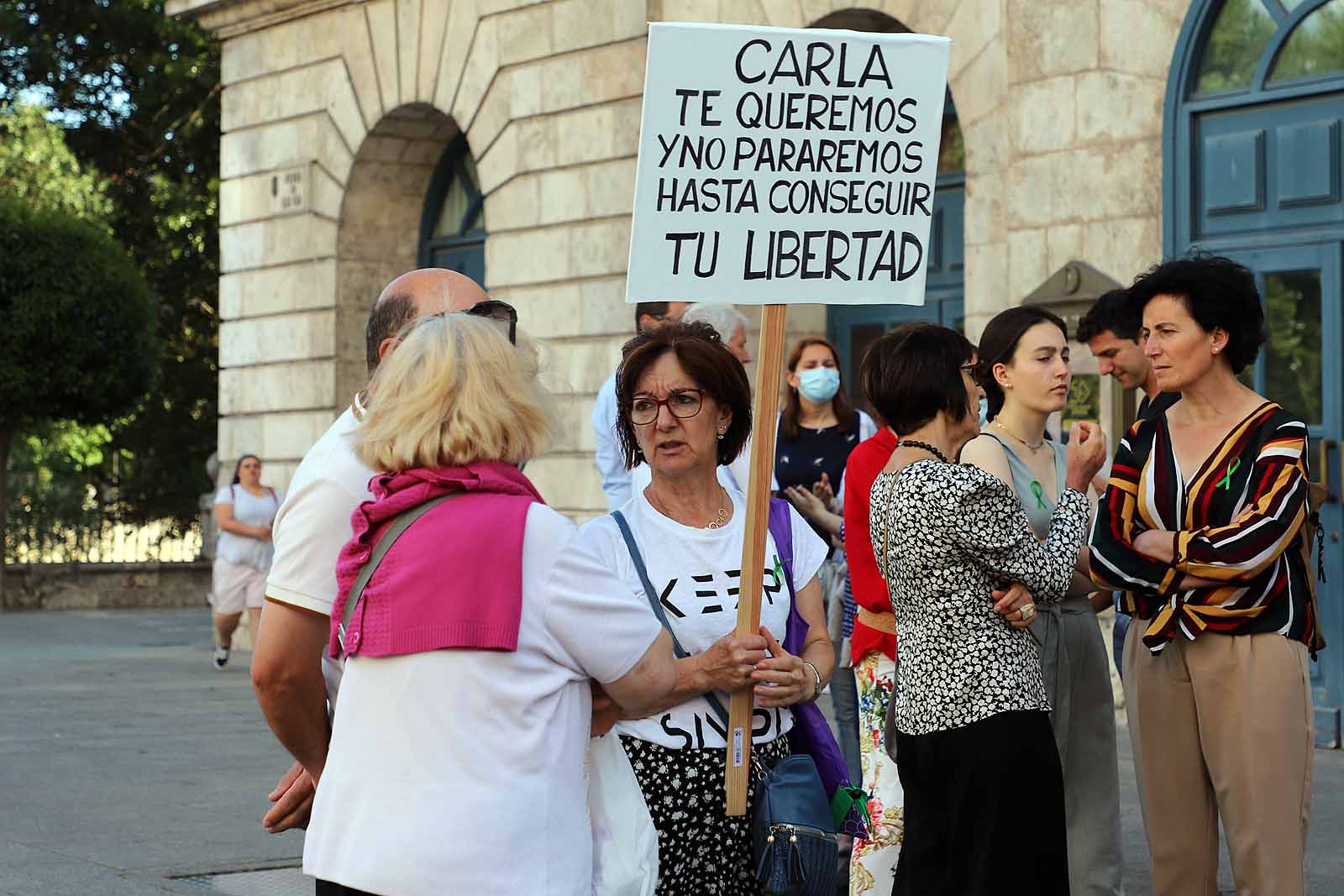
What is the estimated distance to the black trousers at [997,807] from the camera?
15.2ft

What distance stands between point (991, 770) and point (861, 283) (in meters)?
1.20

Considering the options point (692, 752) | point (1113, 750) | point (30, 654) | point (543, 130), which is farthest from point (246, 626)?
point (692, 752)

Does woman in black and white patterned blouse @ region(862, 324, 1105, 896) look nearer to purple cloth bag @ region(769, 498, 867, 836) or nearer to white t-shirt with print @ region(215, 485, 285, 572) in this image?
purple cloth bag @ region(769, 498, 867, 836)

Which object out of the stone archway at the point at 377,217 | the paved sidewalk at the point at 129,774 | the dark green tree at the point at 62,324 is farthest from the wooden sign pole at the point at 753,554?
the dark green tree at the point at 62,324

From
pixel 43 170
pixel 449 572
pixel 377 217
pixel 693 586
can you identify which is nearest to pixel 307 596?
pixel 449 572

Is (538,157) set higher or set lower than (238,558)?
higher

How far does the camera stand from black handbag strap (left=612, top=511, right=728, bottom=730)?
4.07 meters

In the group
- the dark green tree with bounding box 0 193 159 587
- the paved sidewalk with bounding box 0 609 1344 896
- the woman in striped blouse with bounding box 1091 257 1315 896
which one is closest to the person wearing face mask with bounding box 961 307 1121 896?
the woman in striped blouse with bounding box 1091 257 1315 896

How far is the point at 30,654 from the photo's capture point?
1722 centimetres

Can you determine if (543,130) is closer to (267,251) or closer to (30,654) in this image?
(267,251)

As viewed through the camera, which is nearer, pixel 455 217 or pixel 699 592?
pixel 699 592

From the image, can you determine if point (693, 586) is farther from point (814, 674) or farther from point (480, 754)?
point (480, 754)

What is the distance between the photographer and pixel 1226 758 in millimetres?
4902

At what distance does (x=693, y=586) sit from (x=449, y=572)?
103 centimetres
